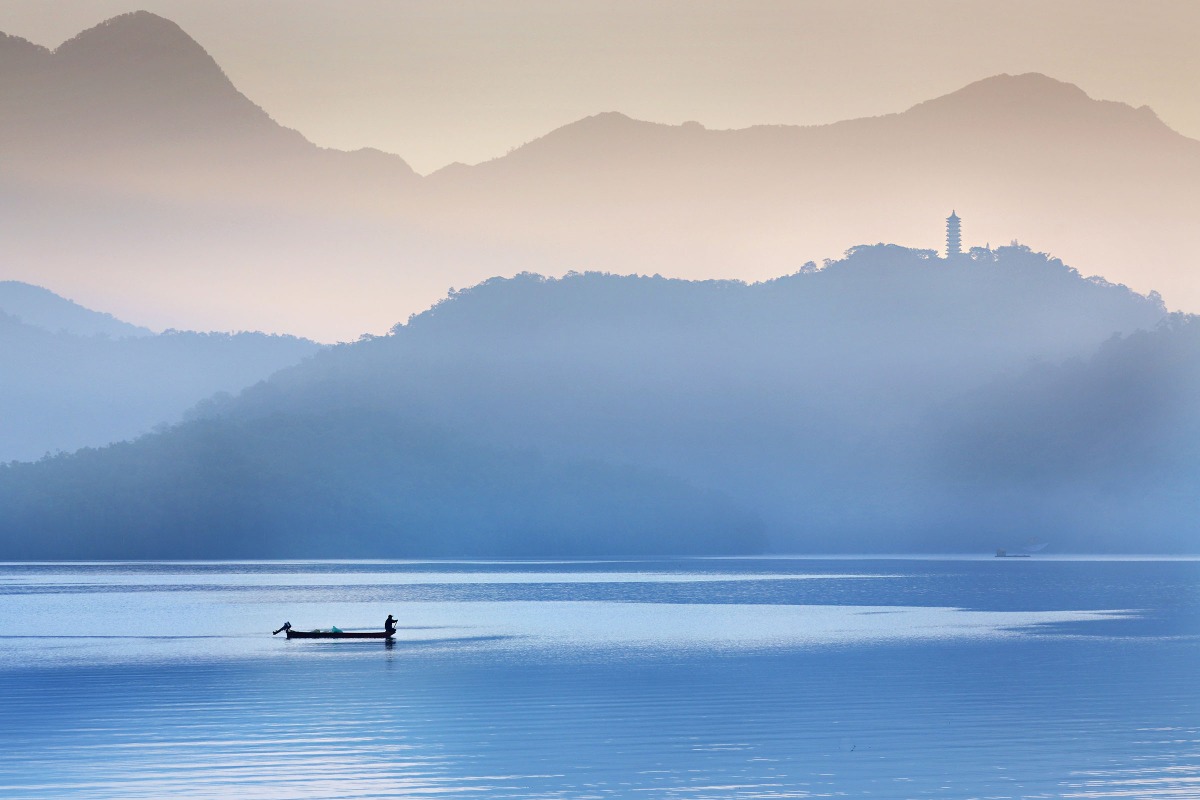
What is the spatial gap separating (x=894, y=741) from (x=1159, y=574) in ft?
513

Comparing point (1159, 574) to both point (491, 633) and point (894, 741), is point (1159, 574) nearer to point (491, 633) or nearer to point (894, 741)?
point (491, 633)

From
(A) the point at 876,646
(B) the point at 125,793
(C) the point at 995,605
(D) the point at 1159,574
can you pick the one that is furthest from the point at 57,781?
(D) the point at 1159,574

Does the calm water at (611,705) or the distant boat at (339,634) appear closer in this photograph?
the calm water at (611,705)

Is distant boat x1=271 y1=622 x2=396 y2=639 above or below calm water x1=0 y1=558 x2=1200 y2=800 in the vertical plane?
above

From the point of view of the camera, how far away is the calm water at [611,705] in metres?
42.0

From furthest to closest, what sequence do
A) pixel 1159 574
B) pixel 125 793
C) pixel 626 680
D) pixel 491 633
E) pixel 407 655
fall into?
pixel 1159 574 < pixel 491 633 < pixel 407 655 < pixel 626 680 < pixel 125 793

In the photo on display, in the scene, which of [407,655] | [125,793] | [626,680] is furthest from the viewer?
[407,655]

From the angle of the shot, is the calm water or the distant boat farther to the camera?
the distant boat

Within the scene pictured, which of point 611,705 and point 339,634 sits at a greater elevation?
point 339,634

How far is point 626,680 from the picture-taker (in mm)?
65938

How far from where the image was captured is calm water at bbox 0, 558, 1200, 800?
42031 mm

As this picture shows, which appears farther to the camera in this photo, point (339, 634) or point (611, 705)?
point (339, 634)

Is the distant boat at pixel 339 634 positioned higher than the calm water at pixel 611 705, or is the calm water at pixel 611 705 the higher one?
the distant boat at pixel 339 634

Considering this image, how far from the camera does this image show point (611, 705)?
57.4 m
